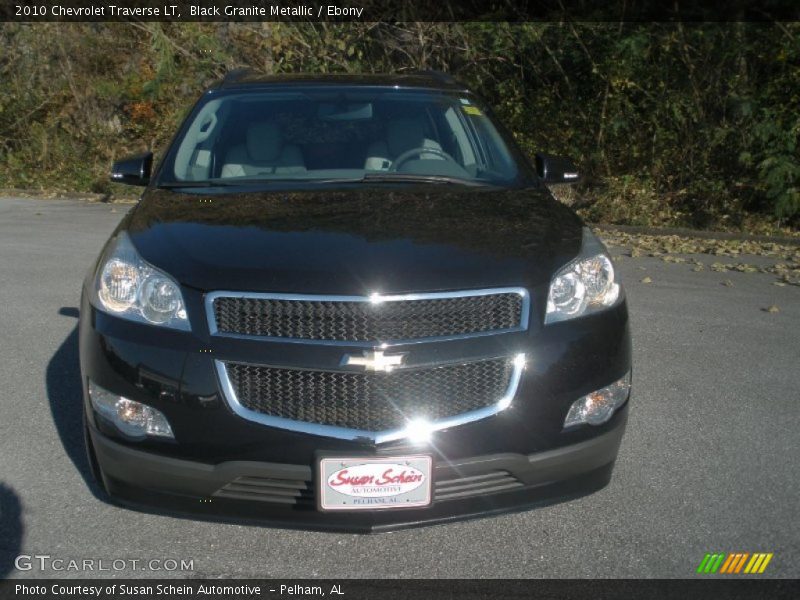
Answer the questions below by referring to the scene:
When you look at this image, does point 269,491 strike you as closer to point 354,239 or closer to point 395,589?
point 395,589

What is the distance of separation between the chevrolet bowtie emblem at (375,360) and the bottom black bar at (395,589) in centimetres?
76

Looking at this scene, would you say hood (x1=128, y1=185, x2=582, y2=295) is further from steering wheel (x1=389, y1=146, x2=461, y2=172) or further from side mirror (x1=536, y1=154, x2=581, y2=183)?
side mirror (x1=536, y1=154, x2=581, y2=183)

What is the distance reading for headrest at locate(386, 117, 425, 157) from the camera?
4547mm

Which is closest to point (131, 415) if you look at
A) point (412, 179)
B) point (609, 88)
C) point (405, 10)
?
point (412, 179)

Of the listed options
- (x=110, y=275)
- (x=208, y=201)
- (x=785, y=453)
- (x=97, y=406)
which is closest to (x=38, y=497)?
(x=97, y=406)

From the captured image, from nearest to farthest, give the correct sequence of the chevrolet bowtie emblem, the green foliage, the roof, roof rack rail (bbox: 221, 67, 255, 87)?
the chevrolet bowtie emblem → the roof → roof rack rail (bbox: 221, 67, 255, 87) → the green foliage

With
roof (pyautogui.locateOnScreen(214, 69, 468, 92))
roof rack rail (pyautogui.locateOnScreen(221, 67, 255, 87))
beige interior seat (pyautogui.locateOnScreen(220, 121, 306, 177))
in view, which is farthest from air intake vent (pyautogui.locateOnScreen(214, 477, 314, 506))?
roof rack rail (pyautogui.locateOnScreen(221, 67, 255, 87))

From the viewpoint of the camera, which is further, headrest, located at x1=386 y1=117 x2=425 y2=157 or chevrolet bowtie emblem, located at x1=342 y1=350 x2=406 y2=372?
headrest, located at x1=386 y1=117 x2=425 y2=157

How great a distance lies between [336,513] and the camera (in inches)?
113

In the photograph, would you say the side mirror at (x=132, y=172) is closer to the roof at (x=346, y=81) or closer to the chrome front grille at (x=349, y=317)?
the roof at (x=346, y=81)

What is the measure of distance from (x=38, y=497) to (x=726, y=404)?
11.1ft

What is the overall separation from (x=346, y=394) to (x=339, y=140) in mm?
2030

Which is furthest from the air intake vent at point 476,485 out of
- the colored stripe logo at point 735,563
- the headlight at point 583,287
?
the colored stripe logo at point 735,563

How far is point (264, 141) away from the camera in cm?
453
